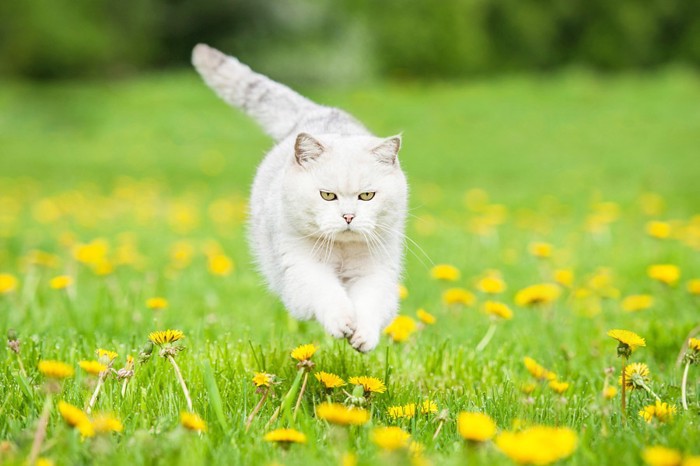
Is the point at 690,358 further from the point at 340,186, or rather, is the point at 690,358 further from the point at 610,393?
the point at 340,186

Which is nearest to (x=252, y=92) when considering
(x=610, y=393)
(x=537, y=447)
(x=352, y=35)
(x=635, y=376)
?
(x=610, y=393)

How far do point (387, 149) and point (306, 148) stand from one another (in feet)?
0.94

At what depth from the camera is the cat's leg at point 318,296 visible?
7.59 feet

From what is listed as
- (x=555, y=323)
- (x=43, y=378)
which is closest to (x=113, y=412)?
(x=43, y=378)

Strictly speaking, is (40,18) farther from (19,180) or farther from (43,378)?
(43,378)

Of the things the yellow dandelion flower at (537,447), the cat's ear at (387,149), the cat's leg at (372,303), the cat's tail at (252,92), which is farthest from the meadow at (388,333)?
the cat's tail at (252,92)

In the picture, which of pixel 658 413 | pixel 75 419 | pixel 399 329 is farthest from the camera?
pixel 399 329

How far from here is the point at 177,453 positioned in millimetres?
1651

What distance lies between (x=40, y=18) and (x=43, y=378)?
779 inches

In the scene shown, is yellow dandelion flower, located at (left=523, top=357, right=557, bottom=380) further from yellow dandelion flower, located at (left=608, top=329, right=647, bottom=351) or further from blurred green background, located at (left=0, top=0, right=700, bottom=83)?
blurred green background, located at (left=0, top=0, right=700, bottom=83)

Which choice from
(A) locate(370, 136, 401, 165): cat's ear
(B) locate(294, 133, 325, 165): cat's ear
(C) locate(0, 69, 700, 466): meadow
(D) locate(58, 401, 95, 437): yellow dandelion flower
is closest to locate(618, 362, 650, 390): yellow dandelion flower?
(C) locate(0, 69, 700, 466): meadow

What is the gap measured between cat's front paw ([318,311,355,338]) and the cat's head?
327 mm

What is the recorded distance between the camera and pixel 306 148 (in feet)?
8.54

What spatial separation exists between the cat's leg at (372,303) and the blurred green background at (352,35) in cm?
1753
